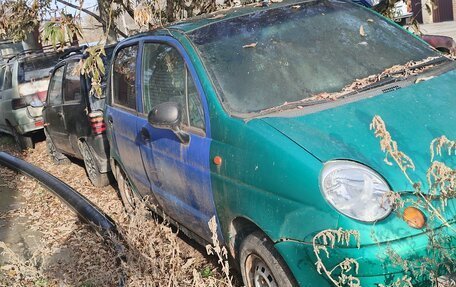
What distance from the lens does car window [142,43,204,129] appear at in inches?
145

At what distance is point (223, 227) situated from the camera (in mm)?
3477

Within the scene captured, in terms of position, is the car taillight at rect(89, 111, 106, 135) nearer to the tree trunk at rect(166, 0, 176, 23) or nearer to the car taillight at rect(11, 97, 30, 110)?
the tree trunk at rect(166, 0, 176, 23)

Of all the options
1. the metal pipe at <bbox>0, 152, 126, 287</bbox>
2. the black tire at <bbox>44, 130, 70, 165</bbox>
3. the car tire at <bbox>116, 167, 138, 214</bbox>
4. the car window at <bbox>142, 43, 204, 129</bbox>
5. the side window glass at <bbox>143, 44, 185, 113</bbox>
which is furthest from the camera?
the black tire at <bbox>44, 130, 70, 165</bbox>

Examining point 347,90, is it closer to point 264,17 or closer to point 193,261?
point 264,17

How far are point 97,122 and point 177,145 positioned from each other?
10.2 ft

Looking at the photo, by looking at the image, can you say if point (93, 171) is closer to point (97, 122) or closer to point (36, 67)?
point (97, 122)

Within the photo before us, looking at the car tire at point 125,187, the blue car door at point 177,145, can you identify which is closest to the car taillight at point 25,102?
the car tire at point 125,187

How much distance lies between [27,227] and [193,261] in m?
2.68

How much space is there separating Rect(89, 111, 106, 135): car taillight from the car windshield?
297 cm

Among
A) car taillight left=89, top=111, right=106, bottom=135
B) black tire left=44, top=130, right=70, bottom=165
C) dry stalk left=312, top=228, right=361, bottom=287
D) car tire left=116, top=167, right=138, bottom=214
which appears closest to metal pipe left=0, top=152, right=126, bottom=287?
car tire left=116, top=167, right=138, bottom=214

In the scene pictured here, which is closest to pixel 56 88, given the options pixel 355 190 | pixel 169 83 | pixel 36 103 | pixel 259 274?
pixel 36 103

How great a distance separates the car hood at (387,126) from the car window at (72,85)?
465 cm

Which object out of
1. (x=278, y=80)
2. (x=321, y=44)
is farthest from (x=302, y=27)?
(x=278, y=80)

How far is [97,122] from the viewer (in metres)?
6.67
